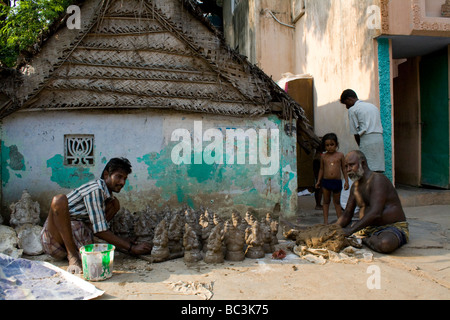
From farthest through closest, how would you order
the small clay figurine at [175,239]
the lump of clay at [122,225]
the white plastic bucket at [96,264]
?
the lump of clay at [122,225]
the small clay figurine at [175,239]
the white plastic bucket at [96,264]

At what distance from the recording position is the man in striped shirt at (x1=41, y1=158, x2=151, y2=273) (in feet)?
12.3

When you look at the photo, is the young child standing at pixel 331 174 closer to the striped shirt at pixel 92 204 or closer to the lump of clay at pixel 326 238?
the lump of clay at pixel 326 238

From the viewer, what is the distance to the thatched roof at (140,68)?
18.4 feet

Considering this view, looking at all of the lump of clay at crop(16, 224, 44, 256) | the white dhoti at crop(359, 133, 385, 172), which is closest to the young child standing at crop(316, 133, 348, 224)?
the white dhoti at crop(359, 133, 385, 172)

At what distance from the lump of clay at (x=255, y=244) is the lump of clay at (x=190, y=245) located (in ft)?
1.86

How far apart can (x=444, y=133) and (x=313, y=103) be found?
3.44 meters

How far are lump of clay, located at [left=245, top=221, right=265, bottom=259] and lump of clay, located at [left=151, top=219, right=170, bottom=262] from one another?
3.00 ft

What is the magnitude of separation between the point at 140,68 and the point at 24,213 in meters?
2.67

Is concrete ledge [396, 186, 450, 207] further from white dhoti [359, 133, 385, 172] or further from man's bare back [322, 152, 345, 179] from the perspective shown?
man's bare back [322, 152, 345, 179]

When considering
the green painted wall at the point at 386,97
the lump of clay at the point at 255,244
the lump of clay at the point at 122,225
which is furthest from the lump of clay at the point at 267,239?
the green painted wall at the point at 386,97

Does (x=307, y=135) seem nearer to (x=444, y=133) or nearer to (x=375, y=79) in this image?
(x=375, y=79)

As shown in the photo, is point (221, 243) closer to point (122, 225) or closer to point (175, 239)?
point (175, 239)

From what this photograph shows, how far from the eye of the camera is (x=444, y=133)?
7.56m
